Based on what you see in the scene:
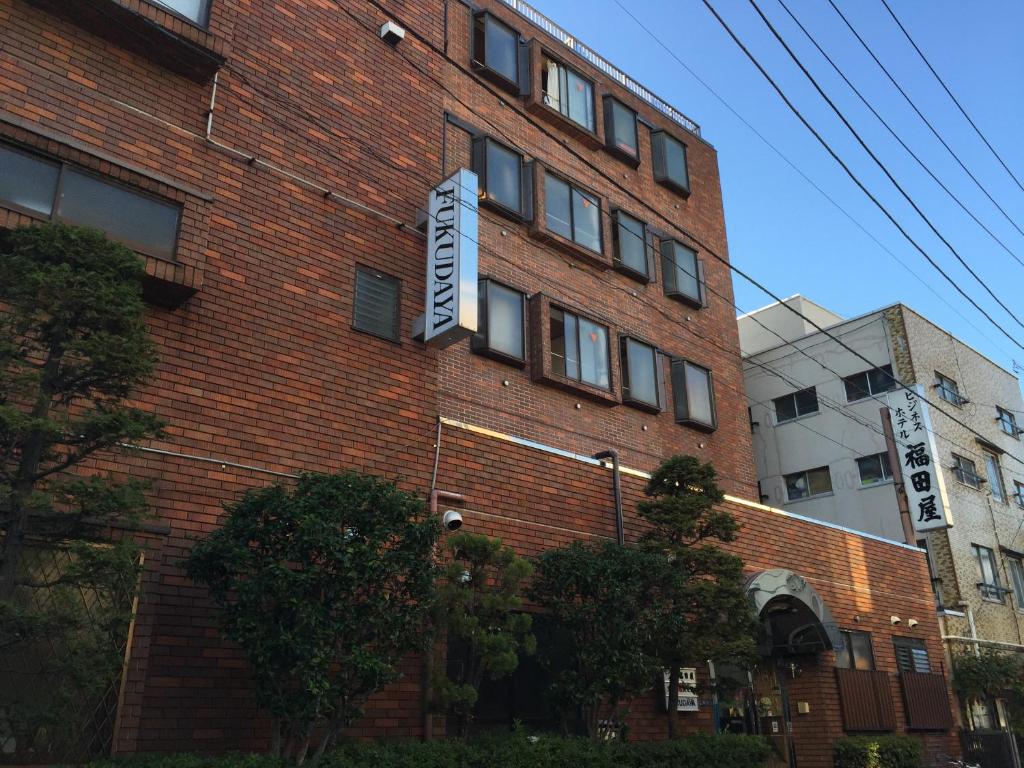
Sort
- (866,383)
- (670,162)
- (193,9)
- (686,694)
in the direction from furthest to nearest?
(866,383)
(670,162)
(686,694)
(193,9)

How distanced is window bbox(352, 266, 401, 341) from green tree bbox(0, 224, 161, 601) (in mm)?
5164

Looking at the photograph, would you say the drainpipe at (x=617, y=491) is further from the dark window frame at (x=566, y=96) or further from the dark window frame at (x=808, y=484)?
the dark window frame at (x=808, y=484)

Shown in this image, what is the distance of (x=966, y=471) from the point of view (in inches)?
1097

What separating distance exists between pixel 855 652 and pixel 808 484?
36.3 feet

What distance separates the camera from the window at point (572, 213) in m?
19.0

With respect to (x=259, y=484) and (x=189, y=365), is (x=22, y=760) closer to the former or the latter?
(x=259, y=484)

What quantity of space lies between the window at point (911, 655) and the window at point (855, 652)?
4.05ft

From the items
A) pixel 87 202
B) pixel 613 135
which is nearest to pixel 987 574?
pixel 613 135

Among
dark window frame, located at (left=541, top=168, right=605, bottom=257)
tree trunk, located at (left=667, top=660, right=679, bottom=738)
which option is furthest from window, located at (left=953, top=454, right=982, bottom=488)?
tree trunk, located at (left=667, top=660, right=679, bottom=738)

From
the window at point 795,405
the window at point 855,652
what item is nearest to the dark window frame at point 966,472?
the window at point 795,405

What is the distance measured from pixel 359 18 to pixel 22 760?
12075 millimetres

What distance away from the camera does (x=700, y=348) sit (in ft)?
70.6

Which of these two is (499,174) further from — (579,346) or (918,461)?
(918,461)

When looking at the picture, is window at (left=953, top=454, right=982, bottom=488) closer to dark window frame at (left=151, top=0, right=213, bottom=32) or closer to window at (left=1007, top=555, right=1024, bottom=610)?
window at (left=1007, top=555, right=1024, bottom=610)
